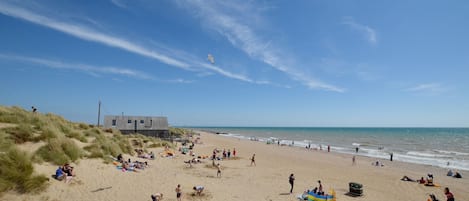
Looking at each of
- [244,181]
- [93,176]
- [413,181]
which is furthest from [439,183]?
[93,176]

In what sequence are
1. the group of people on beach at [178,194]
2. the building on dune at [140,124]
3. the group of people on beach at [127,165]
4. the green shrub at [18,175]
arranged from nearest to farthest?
the green shrub at [18,175], the group of people on beach at [178,194], the group of people on beach at [127,165], the building on dune at [140,124]

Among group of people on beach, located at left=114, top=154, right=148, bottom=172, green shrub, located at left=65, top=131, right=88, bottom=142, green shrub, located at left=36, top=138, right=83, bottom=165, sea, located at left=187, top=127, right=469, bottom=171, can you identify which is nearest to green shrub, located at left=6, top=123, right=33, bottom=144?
green shrub, located at left=36, top=138, right=83, bottom=165

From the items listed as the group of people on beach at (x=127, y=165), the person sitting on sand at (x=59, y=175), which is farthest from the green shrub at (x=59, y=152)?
the group of people on beach at (x=127, y=165)

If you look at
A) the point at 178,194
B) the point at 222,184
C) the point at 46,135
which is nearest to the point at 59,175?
the point at 46,135

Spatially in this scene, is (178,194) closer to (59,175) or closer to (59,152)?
(59,175)

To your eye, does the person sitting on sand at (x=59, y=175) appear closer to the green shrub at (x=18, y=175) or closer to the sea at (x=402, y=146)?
the green shrub at (x=18, y=175)

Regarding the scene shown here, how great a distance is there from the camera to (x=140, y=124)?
3609 centimetres

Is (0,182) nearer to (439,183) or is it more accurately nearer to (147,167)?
(147,167)

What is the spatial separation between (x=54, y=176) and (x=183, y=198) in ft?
16.9

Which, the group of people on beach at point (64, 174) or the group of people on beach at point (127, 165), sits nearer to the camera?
the group of people on beach at point (64, 174)

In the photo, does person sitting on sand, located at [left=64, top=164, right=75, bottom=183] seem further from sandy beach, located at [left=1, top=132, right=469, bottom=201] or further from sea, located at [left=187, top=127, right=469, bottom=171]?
sea, located at [left=187, top=127, right=469, bottom=171]

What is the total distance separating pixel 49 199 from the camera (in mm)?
8500

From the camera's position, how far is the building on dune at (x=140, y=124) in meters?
34.0

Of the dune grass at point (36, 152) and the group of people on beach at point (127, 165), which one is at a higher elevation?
the dune grass at point (36, 152)
